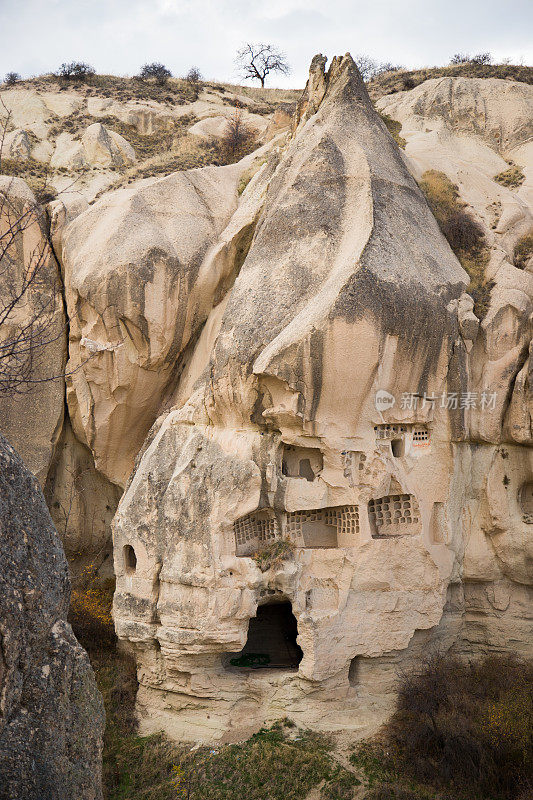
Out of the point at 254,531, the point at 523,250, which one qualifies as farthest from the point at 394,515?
the point at 523,250

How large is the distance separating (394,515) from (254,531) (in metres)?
2.53

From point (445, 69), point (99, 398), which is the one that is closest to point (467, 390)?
point (99, 398)

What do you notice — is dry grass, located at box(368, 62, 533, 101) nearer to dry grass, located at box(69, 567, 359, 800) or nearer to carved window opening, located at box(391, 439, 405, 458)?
carved window opening, located at box(391, 439, 405, 458)

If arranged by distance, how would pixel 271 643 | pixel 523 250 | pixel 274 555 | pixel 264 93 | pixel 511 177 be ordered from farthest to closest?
pixel 264 93
pixel 511 177
pixel 523 250
pixel 271 643
pixel 274 555

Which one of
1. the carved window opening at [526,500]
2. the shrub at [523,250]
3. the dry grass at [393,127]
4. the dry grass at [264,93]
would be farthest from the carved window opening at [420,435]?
the dry grass at [264,93]

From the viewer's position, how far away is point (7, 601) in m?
4.99

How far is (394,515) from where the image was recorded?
13.3 m

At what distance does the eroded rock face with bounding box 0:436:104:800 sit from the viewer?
499 centimetres

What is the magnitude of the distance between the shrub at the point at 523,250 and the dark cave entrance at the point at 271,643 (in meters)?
8.61

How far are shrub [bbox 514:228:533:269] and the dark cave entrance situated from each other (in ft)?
28.2

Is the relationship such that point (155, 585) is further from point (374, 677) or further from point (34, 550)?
point (34, 550)

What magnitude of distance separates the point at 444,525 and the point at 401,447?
1658 mm

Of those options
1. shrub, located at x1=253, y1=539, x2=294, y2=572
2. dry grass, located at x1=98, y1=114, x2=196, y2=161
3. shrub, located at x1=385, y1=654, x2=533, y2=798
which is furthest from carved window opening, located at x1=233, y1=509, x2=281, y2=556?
dry grass, located at x1=98, y1=114, x2=196, y2=161

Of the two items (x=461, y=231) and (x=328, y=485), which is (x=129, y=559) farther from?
(x=461, y=231)
